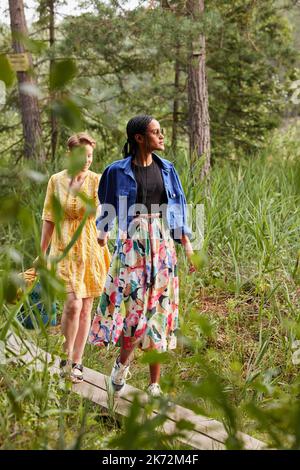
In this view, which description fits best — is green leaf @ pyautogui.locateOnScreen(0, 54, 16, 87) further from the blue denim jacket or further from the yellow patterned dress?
the yellow patterned dress

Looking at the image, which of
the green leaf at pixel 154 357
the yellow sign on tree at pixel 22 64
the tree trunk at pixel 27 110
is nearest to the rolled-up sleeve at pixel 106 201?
the yellow sign on tree at pixel 22 64

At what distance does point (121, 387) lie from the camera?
3068 millimetres

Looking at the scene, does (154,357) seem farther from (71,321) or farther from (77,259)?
(77,259)

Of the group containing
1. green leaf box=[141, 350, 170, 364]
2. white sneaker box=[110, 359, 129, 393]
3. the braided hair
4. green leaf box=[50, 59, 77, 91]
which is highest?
the braided hair

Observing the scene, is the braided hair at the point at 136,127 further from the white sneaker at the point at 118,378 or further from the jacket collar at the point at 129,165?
the white sneaker at the point at 118,378

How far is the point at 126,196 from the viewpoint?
3.09m

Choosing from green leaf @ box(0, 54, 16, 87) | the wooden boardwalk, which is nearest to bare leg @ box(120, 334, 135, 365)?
the wooden boardwalk

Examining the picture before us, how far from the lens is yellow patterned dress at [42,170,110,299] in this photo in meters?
3.41

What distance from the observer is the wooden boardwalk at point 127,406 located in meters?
2.35

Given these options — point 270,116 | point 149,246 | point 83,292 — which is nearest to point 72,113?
point 149,246

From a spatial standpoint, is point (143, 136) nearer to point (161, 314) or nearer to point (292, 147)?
point (161, 314)

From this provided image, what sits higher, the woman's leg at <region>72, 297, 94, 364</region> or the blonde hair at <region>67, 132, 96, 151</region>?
the blonde hair at <region>67, 132, 96, 151</region>

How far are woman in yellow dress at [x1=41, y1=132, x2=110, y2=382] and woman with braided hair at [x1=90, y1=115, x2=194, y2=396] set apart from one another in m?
0.24

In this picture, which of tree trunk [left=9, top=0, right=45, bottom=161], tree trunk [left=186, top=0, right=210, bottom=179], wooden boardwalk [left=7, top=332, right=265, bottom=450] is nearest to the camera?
wooden boardwalk [left=7, top=332, right=265, bottom=450]
